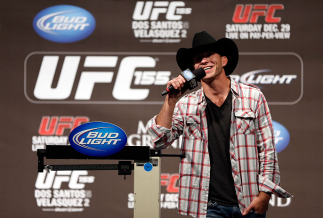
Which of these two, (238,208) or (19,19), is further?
(19,19)

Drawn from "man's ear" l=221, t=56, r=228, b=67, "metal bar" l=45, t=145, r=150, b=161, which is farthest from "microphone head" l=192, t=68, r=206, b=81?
"metal bar" l=45, t=145, r=150, b=161

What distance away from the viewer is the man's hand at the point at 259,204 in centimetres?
163

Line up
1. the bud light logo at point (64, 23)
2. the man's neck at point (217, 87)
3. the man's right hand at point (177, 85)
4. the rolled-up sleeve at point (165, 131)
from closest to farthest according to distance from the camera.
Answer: the man's right hand at point (177, 85)
the rolled-up sleeve at point (165, 131)
the man's neck at point (217, 87)
the bud light logo at point (64, 23)

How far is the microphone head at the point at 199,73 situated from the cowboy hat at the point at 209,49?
0.19 metres

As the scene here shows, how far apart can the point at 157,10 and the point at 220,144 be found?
7.33 ft

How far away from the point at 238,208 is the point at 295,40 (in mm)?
2450

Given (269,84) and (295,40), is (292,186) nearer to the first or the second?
(269,84)

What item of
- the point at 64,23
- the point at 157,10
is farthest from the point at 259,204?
the point at 64,23

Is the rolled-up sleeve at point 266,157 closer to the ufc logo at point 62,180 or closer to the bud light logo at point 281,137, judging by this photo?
the bud light logo at point 281,137

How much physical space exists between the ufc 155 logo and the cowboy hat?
148cm

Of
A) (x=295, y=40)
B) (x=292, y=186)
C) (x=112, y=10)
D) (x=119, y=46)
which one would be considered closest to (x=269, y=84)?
(x=295, y=40)

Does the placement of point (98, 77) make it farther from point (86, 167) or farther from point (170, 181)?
point (86, 167)

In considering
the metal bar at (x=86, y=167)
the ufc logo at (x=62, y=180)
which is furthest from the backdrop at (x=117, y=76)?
the metal bar at (x=86, y=167)

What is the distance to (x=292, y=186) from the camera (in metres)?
3.41
